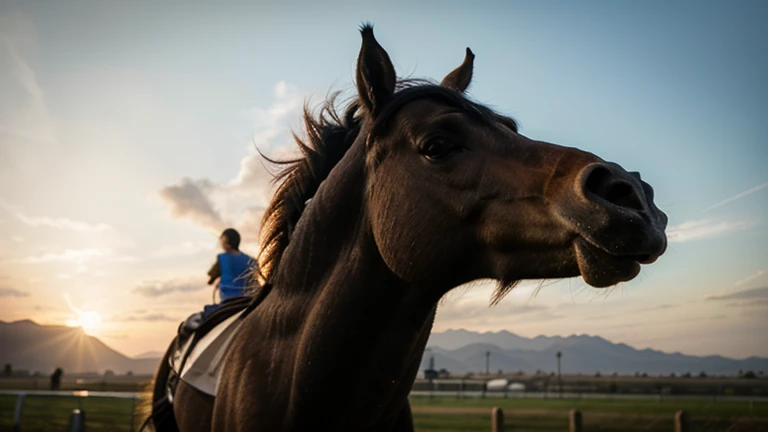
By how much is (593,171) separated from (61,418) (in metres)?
22.1

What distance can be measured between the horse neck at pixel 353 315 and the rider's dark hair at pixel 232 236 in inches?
91.1

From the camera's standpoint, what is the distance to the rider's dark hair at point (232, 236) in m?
4.71

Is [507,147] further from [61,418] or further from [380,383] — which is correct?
[61,418]

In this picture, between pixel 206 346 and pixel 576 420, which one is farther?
pixel 576 420

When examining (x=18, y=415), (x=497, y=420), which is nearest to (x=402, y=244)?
(x=497, y=420)

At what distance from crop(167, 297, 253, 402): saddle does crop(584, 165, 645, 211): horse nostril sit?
6.64 ft

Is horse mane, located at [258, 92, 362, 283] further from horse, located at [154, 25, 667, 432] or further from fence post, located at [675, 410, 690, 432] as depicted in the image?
fence post, located at [675, 410, 690, 432]

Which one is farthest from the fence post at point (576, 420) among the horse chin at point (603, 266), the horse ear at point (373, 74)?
the horse chin at point (603, 266)

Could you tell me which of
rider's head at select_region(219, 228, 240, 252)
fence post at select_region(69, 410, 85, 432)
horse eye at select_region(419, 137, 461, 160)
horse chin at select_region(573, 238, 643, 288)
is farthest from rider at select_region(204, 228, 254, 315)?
fence post at select_region(69, 410, 85, 432)

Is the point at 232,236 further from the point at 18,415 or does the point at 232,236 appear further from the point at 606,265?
the point at 18,415

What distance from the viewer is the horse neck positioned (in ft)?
7.39

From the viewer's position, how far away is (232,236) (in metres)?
4.73

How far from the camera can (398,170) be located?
2.29m

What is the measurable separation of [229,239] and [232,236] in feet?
0.12
